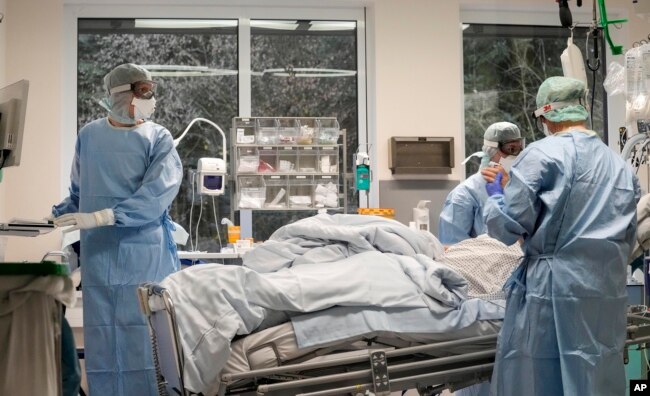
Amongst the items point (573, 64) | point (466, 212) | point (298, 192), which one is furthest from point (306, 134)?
point (573, 64)

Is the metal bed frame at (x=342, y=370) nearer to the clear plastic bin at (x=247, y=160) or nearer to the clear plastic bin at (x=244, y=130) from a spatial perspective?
the clear plastic bin at (x=247, y=160)

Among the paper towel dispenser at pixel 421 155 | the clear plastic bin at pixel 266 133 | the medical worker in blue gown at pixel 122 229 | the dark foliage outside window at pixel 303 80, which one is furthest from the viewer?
the dark foliage outside window at pixel 303 80

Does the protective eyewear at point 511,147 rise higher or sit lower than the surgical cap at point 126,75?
lower

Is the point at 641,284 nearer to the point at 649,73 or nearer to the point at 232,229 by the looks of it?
the point at 649,73

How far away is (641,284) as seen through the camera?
5434mm

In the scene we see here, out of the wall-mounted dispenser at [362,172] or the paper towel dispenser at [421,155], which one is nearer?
the wall-mounted dispenser at [362,172]

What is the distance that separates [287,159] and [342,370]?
136 inches

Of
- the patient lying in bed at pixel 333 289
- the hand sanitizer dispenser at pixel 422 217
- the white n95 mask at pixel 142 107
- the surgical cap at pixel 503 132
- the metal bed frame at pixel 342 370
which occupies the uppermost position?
the white n95 mask at pixel 142 107

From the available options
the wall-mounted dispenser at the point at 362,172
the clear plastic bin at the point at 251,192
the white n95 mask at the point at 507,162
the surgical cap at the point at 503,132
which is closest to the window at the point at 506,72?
the wall-mounted dispenser at the point at 362,172

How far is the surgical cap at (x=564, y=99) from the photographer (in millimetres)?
3211

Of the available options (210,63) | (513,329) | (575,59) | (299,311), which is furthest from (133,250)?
(210,63)

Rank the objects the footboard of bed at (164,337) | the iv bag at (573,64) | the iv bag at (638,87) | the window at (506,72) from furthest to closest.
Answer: the window at (506,72), the iv bag at (573,64), the iv bag at (638,87), the footboard of bed at (164,337)

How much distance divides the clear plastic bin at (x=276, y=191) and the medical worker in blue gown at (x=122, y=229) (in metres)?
2.10

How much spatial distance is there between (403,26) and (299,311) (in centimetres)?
415
